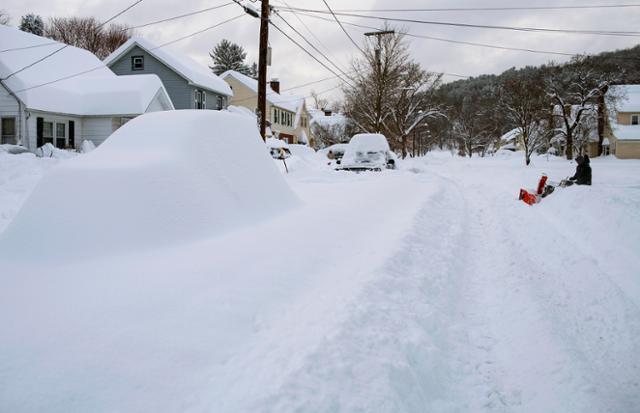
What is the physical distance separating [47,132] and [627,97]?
53863 mm

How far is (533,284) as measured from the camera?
4.87 metres

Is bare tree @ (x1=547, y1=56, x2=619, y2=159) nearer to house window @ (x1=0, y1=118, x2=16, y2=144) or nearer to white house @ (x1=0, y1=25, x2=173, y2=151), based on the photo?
white house @ (x1=0, y1=25, x2=173, y2=151)

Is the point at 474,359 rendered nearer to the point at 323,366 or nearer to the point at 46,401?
the point at 323,366

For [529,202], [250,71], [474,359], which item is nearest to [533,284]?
[474,359]

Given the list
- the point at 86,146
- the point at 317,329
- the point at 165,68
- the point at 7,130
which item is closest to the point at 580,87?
the point at 165,68

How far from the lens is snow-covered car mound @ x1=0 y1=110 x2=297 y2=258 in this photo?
430 centimetres

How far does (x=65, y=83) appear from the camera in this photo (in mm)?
22500

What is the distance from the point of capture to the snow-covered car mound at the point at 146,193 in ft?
14.1

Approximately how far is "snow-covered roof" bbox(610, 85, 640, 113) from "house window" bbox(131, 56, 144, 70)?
141ft

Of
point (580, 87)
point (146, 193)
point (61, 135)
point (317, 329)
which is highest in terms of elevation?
point (580, 87)

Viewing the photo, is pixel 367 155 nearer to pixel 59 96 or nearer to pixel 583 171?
pixel 583 171

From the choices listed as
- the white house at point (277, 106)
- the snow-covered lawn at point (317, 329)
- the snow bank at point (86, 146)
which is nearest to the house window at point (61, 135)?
the snow bank at point (86, 146)

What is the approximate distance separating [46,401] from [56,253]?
2.25 m

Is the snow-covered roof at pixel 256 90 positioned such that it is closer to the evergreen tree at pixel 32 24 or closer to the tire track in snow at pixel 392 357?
the evergreen tree at pixel 32 24
